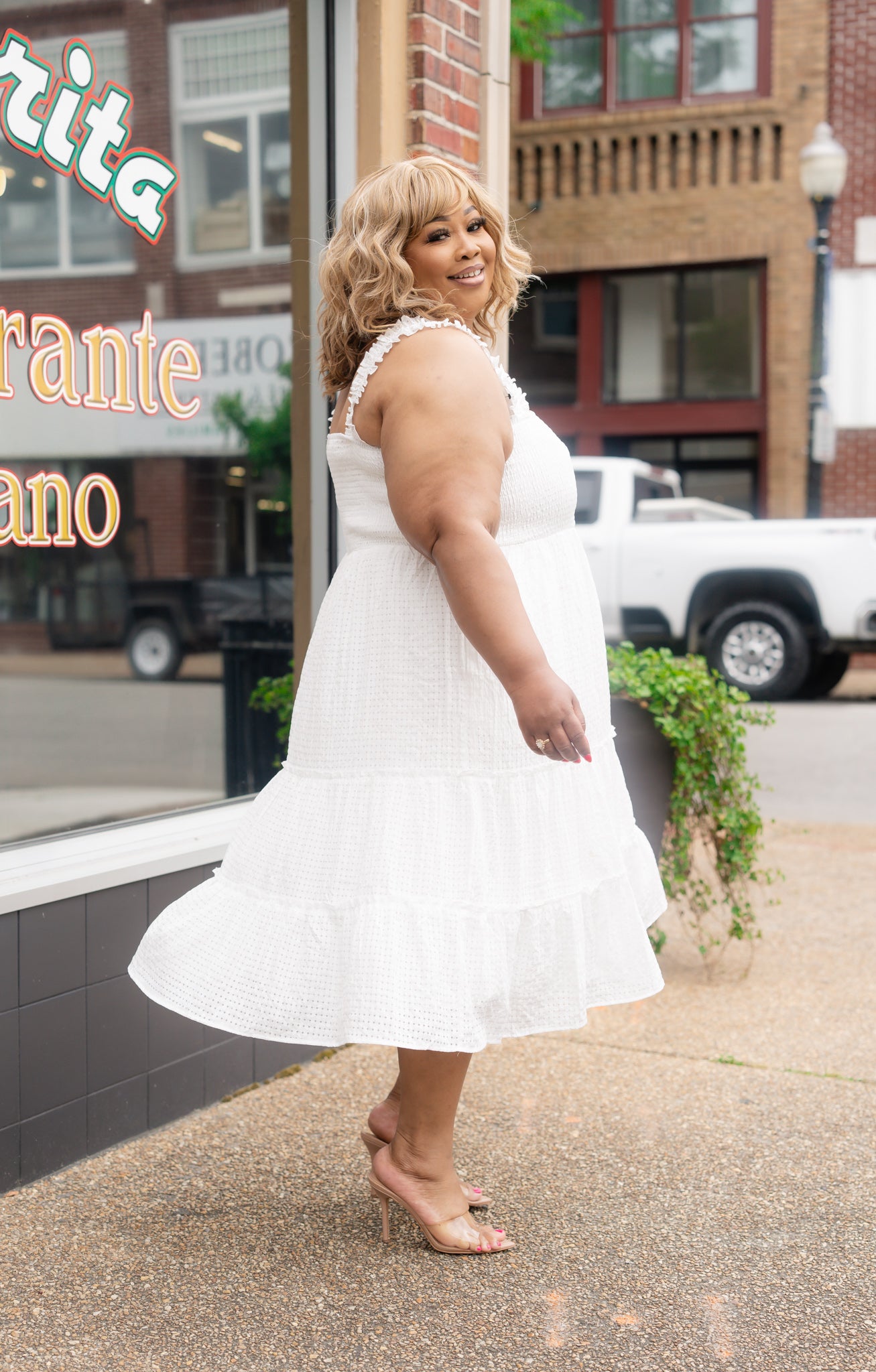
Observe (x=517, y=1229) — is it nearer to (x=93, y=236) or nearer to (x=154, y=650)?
(x=93, y=236)

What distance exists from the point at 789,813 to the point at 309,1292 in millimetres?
5817

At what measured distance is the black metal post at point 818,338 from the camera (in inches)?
530

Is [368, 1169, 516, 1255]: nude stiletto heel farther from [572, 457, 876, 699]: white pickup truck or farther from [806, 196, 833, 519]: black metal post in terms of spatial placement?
[806, 196, 833, 519]: black metal post

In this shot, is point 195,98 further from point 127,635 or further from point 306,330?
point 127,635

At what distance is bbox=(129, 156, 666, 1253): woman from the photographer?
7.38ft

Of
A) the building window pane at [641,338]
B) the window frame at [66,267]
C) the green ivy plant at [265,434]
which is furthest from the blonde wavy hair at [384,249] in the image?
the building window pane at [641,338]

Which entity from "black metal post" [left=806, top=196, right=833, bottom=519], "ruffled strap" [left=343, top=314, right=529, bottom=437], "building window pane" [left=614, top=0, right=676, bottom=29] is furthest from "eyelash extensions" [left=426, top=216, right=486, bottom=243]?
"building window pane" [left=614, top=0, right=676, bottom=29]

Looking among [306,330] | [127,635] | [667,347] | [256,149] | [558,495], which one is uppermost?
[667,347]

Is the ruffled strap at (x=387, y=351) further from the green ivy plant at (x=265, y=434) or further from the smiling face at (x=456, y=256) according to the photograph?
the green ivy plant at (x=265, y=434)

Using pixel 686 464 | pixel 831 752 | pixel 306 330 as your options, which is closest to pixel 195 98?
pixel 306 330

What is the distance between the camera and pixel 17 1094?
2.85 meters

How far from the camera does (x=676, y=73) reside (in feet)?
59.3

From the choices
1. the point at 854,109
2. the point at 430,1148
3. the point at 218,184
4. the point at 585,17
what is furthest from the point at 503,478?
the point at 585,17

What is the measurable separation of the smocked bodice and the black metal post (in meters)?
11.7
